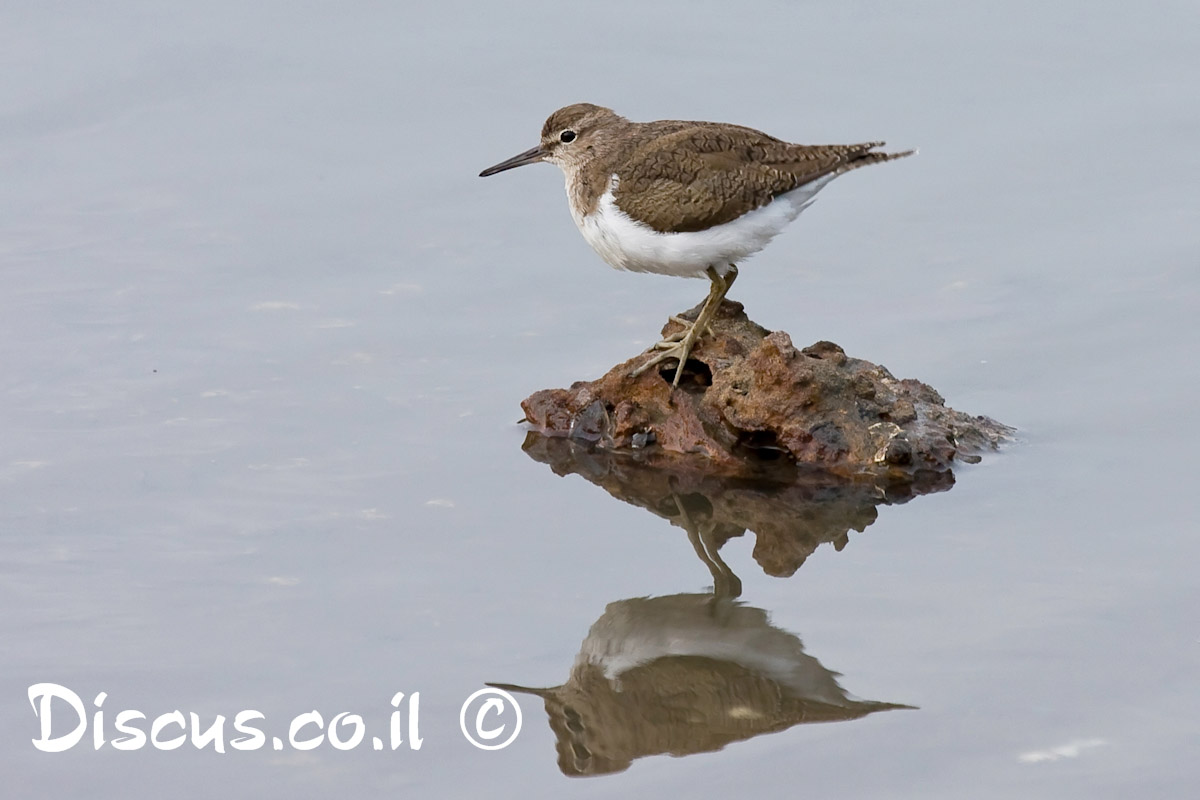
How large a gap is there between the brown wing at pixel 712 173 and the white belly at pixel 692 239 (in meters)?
0.04

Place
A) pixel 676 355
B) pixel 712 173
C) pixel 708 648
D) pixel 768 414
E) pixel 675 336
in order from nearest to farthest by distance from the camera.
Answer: pixel 708 648
pixel 768 414
pixel 676 355
pixel 712 173
pixel 675 336

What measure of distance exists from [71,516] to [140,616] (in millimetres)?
965

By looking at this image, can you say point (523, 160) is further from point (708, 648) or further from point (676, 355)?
point (708, 648)

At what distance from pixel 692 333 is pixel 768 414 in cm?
64

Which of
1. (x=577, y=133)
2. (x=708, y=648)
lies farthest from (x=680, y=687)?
(x=577, y=133)

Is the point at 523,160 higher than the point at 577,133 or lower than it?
higher

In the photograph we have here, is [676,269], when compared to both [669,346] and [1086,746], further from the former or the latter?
[1086,746]

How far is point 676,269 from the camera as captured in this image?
323 inches

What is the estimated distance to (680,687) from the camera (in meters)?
6.15

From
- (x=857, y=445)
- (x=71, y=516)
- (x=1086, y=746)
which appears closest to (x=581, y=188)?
(x=857, y=445)

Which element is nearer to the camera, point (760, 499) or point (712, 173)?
point (760, 499)

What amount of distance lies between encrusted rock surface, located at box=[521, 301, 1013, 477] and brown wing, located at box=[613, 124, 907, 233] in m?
0.63

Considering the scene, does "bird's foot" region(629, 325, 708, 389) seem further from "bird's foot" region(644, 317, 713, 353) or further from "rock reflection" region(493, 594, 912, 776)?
"rock reflection" region(493, 594, 912, 776)

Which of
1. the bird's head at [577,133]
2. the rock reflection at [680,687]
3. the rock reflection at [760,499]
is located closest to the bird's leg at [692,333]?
the rock reflection at [760,499]
